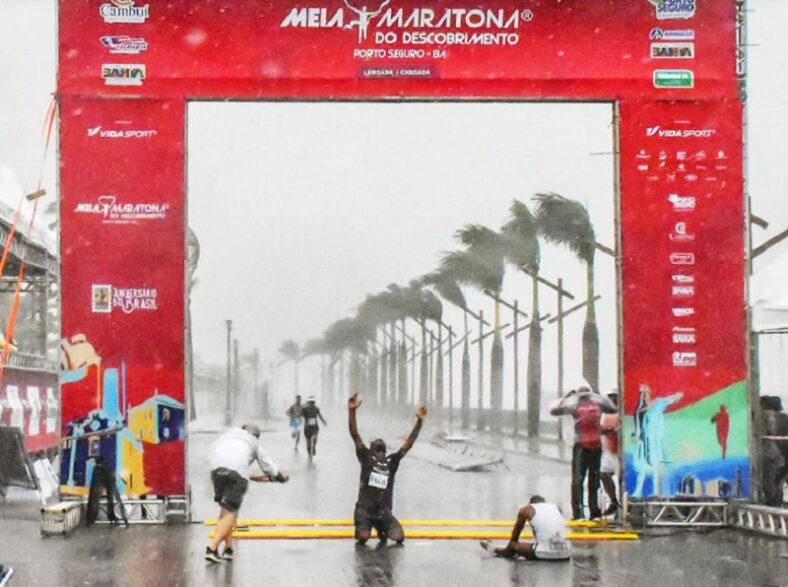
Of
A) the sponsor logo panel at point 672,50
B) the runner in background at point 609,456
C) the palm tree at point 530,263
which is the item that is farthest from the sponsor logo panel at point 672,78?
the palm tree at point 530,263

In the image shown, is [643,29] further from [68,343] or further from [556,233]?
[556,233]

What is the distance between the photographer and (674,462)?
51.6ft

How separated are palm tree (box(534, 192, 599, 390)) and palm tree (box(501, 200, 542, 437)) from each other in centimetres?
227

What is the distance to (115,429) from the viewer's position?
15.6 meters

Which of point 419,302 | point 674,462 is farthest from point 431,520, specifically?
point 419,302

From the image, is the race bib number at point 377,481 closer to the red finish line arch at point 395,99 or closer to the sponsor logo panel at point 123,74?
the red finish line arch at point 395,99

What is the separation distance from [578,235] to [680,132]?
3237 centimetres

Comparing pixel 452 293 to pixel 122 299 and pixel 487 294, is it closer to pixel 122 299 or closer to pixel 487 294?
pixel 487 294

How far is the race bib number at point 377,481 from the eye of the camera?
13.8m

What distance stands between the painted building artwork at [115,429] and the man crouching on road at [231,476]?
8.38ft

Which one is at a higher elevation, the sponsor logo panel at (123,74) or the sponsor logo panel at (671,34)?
the sponsor logo panel at (671,34)

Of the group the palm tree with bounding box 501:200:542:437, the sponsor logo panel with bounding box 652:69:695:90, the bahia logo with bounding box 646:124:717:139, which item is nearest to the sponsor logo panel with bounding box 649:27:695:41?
the sponsor logo panel with bounding box 652:69:695:90

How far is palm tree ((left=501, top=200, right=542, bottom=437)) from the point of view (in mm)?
49594

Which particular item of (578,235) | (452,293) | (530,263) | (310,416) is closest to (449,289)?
(452,293)
